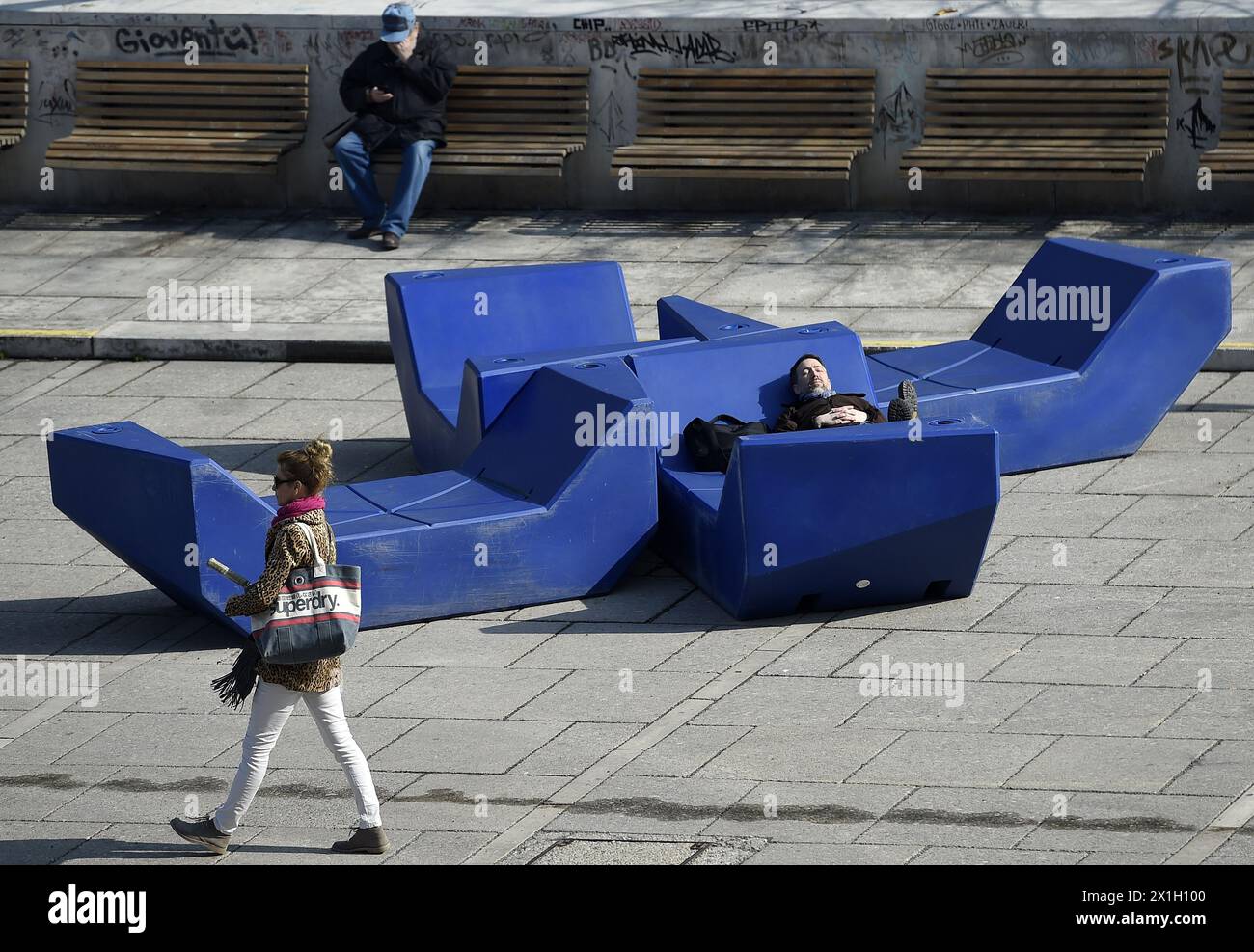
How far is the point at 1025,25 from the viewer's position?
15.1 m

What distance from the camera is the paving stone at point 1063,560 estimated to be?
9.38m

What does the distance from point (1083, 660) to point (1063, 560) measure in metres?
1.18

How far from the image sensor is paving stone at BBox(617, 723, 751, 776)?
7.64 m

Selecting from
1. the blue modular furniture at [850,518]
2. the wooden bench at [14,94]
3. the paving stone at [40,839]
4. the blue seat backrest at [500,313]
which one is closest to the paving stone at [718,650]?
the blue modular furniture at [850,518]

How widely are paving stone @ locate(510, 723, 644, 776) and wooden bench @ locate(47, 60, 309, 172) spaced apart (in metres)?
8.93

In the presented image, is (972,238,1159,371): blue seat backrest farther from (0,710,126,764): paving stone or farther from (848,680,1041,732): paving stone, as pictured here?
(0,710,126,764): paving stone

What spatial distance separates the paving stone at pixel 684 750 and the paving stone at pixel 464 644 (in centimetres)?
108

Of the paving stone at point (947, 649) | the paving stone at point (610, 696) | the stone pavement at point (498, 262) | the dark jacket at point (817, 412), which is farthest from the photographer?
the stone pavement at point (498, 262)

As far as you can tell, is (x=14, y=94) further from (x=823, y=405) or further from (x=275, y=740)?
(x=275, y=740)

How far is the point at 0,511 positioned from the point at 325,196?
6.21m

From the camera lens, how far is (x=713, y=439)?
9.90 m

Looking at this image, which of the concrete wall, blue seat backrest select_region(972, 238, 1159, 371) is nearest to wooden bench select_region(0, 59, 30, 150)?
the concrete wall

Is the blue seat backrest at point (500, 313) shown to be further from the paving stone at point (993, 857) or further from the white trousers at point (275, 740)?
the paving stone at point (993, 857)

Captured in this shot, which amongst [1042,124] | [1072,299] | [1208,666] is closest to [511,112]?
[1042,124]
